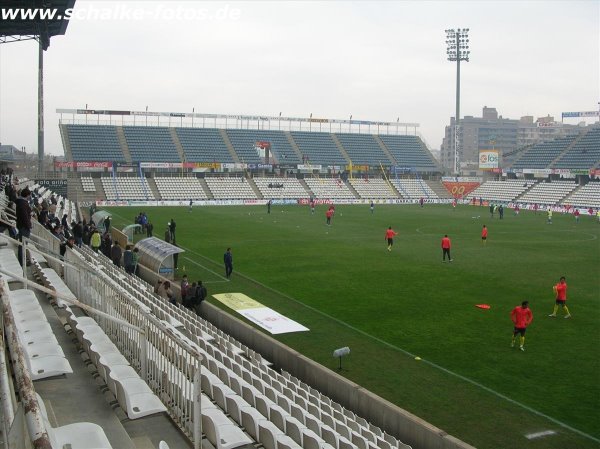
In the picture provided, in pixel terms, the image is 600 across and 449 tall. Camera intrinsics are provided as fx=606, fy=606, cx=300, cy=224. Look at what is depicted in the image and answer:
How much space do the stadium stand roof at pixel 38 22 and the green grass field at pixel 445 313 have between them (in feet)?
36.1

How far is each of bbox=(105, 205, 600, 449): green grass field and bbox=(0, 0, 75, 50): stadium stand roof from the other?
11.0m

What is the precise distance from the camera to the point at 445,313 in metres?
18.3

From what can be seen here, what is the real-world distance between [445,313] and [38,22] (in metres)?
18.3

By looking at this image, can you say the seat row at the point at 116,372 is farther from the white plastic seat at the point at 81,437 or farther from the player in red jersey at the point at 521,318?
the player in red jersey at the point at 521,318

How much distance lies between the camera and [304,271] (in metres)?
25.5

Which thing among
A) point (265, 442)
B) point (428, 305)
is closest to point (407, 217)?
point (428, 305)

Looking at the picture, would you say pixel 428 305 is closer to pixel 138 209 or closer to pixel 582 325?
pixel 582 325

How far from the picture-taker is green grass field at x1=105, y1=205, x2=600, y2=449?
37.4 feet

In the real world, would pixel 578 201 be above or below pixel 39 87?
below

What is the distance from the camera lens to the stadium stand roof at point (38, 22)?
21.3 metres

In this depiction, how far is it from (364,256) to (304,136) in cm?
6659

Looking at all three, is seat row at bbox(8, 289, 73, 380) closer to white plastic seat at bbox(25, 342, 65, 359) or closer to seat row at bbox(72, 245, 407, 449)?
white plastic seat at bbox(25, 342, 65, 359)

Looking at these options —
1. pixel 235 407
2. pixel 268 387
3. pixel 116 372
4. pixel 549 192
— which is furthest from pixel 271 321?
pixel 549 192

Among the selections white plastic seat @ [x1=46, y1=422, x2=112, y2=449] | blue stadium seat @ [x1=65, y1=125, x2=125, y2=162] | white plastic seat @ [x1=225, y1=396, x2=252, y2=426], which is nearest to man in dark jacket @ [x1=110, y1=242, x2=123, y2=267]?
white plastic seat @ [x1=225, y1=396, x2=252, y2=426]
